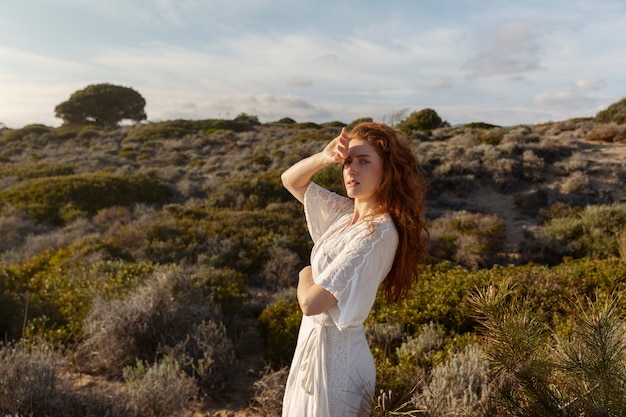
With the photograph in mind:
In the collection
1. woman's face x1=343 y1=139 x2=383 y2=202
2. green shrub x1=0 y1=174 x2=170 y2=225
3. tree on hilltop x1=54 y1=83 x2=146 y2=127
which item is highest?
tree on hilltop x1=54 y1=83 x2=146 y2=127

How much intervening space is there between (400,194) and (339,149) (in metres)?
0.37

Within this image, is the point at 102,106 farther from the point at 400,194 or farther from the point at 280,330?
the point at 400,194

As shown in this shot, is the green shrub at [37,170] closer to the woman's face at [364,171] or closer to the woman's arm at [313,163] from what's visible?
the woman's arm at [313,163]

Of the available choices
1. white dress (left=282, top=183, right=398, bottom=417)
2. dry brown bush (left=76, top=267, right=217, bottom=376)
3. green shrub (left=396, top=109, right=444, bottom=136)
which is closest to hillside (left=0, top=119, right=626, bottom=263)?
green shrub (left=396, top=109, right=444, bottom=136)

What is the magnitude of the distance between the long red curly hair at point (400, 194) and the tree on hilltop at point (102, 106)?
45853mm

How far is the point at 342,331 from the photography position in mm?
1982

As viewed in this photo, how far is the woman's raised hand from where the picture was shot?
197 centimetres

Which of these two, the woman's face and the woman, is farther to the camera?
the woman's face

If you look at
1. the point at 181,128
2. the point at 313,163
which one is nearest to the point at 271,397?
the point at 313,163

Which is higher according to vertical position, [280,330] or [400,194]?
[400,194]

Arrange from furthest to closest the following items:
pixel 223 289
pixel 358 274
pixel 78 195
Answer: pixel 78 195 → pixel 223 289 → pixel 358 274

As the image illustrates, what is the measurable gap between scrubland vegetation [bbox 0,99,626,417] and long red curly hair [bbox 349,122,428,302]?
17.2 inches

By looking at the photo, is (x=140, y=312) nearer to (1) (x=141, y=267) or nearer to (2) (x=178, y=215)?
(1) (x=141, y=267)

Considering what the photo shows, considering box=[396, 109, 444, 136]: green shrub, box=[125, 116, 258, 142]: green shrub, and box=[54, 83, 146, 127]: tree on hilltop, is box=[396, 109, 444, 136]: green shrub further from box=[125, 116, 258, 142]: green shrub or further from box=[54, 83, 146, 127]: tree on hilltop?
box=[54, 83, 146, 127]: tree on hilltop
